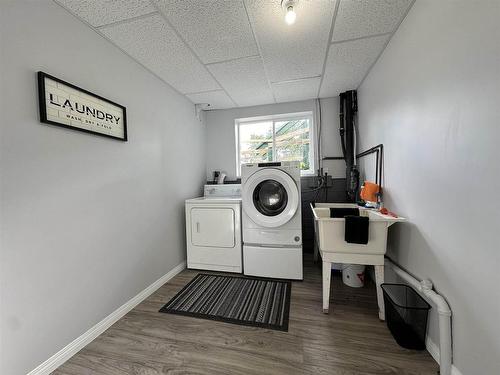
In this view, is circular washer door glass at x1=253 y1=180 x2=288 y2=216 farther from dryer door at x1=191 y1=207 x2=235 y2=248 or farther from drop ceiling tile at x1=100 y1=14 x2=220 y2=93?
drop ceiling tile at x1=100 y1=14 x2=220 y2=93

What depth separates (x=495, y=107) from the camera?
0.82 meters

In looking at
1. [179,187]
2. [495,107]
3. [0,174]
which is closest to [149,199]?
[179,187]

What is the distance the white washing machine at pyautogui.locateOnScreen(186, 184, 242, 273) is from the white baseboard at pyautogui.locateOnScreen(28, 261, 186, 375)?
0.57 m

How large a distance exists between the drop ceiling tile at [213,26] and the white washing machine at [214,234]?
59.9 inches

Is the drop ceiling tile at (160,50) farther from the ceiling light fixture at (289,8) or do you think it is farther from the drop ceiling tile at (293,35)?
the ceiling light fixture at (289,8)

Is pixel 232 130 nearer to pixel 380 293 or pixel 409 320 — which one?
pixel 380 293

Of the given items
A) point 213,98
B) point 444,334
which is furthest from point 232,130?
point 444,334

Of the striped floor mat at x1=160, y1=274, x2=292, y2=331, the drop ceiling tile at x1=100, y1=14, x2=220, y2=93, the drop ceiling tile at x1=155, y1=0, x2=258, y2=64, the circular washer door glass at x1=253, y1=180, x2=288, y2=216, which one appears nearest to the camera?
the drop ceiling tile at x1=155, y1=0, x2=258, y2=64

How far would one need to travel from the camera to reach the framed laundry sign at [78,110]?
1.20 m

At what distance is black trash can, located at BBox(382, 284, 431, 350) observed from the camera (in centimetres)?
128

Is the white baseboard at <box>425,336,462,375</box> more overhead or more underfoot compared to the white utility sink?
more underfoot

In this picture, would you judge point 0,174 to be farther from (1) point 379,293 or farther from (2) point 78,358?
(1) point 379,293

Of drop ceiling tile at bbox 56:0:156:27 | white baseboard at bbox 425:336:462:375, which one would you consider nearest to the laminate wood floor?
white baseboard at bbox 425:336:462:375

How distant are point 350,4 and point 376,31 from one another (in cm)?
42
